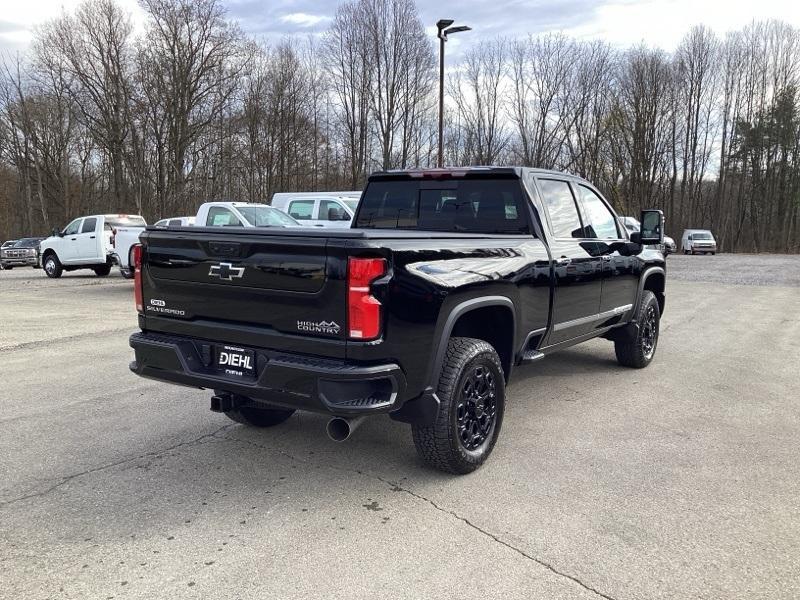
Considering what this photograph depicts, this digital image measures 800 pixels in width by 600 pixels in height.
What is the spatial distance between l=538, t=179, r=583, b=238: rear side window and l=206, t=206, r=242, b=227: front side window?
10597mm

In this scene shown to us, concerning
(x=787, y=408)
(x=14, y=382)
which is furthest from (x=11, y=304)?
(x=787, y=408)

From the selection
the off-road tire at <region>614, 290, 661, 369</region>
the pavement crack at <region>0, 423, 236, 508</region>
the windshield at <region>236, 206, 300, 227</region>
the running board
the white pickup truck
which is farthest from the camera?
the white pickup truck

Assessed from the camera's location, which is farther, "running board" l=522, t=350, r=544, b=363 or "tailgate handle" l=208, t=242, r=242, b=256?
"running board" l=522, t=350, r=544, b=363

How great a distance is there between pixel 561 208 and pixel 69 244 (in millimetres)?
17147

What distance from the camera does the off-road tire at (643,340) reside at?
21.6 ft

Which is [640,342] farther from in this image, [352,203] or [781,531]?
[352,203]

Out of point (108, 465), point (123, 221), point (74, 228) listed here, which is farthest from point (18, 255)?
point (108, 465)

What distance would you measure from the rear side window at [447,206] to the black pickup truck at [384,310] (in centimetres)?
2

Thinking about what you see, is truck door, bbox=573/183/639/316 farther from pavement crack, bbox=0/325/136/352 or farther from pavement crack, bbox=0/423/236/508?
pavement crack, bbox=0/325/136/352

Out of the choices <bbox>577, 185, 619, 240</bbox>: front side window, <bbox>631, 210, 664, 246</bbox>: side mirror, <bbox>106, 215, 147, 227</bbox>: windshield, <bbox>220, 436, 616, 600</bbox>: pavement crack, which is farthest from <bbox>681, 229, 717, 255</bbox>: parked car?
<bbox>220, 436, 616, 600</bbox>: pavement crack

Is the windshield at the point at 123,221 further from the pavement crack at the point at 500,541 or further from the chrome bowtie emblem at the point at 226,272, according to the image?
the pavement crack at the point at 500,541

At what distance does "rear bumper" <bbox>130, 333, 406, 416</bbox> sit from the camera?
122 inches

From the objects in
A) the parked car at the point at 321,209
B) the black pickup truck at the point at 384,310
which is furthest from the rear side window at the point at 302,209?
the black pickup truck at the point at 384,310

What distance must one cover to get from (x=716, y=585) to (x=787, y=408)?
3.41 m
